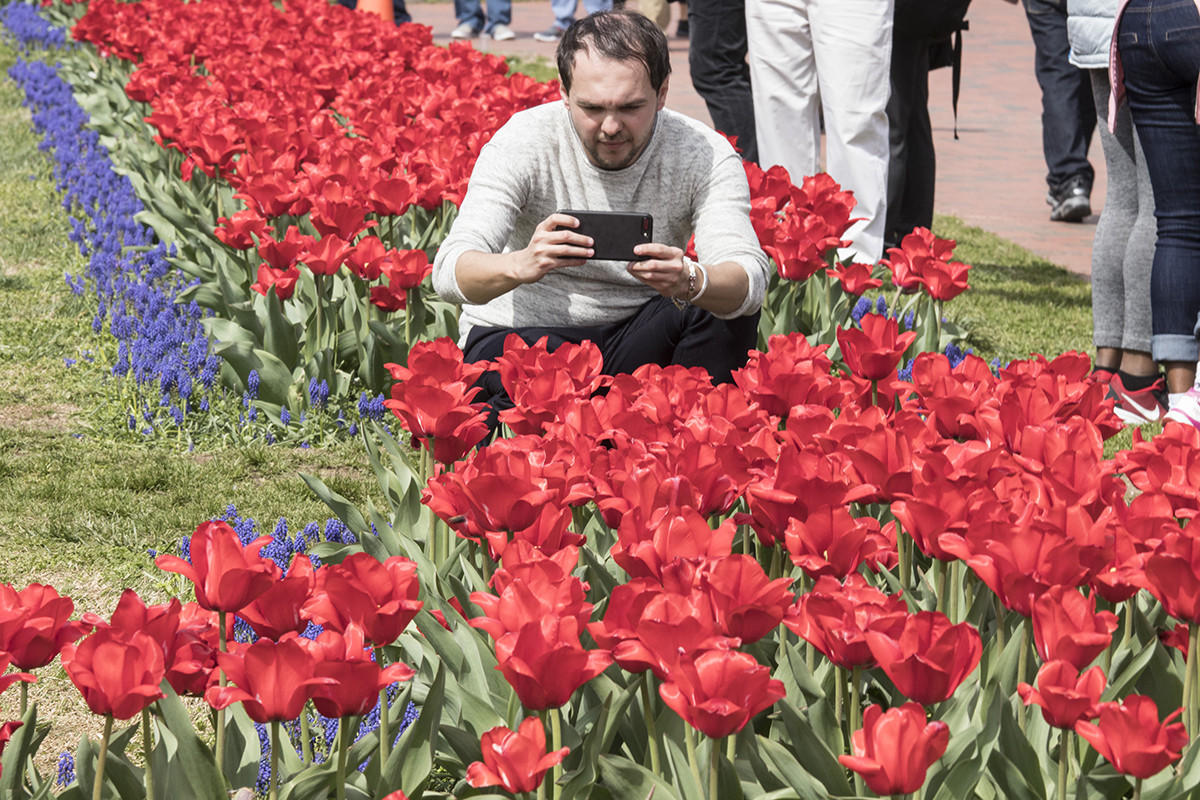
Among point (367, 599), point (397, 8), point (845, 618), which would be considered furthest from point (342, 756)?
point (397, 8)

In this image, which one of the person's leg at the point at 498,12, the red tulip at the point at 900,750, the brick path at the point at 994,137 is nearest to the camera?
the red tulip at the point at 900,750

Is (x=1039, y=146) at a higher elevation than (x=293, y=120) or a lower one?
lower

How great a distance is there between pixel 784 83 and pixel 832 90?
Result: 342mm

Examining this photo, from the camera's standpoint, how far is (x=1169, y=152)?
4078 millimetres

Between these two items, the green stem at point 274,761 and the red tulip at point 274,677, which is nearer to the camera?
the red tulip at point 274,677

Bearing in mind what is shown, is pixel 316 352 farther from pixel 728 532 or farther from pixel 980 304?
pixel 980 304

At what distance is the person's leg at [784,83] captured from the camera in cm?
554

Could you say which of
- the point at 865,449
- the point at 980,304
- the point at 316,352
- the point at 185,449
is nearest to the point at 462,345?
the point at 316,352

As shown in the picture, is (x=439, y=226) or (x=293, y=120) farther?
(x=293, y=120)

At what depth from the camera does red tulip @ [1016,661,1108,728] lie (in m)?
1.48

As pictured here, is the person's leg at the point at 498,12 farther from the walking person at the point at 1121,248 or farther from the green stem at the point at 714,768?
the green stem at the point at 714,768

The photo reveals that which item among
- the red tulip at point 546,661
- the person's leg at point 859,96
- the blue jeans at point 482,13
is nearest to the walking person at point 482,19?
the blue jeans at point 482,13

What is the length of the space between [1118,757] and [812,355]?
4.34ft

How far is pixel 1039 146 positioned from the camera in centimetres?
1025
